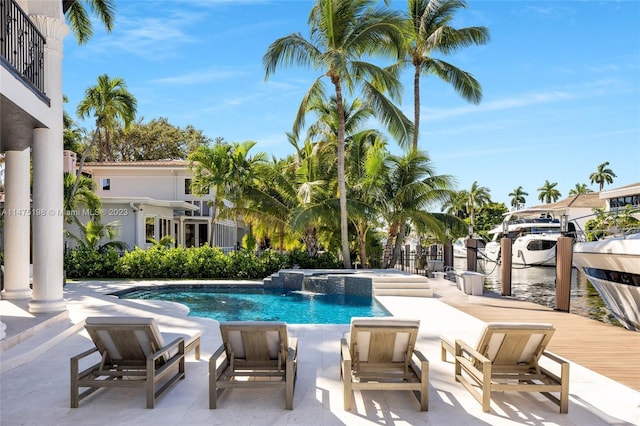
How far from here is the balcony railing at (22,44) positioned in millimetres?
7642

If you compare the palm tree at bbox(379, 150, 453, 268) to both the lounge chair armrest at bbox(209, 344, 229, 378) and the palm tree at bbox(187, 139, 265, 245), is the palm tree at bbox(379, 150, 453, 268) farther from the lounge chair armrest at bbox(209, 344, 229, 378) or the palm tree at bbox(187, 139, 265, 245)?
→ the lounge chair armrest at bbox(209, 344, 229, 378)

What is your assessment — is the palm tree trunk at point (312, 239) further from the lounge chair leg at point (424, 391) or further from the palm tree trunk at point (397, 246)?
the lounge chair leg at point (424, 391)

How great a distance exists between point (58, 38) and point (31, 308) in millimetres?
5248

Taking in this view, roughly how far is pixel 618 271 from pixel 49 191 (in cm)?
1198

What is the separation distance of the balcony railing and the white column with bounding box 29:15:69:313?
0.16 m

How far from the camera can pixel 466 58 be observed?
2219 centimetres

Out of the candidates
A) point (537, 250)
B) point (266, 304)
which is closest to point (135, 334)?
point (266, 304)

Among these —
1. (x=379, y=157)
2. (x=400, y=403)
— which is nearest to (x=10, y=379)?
(x=400, y=403)

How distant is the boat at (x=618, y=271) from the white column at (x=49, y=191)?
11521 millimetres

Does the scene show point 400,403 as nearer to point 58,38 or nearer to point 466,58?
point 58,38

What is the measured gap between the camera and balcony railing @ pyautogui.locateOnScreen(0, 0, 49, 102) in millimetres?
7642

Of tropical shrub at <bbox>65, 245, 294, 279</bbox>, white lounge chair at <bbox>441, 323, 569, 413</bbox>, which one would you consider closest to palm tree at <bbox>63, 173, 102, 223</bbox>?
tropical shrub at <bbox>65, 245, 294, 279</bbox>

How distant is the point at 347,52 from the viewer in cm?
1638

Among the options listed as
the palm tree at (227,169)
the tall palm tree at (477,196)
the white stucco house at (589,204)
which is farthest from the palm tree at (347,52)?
the tall palm tree at (477,196)
